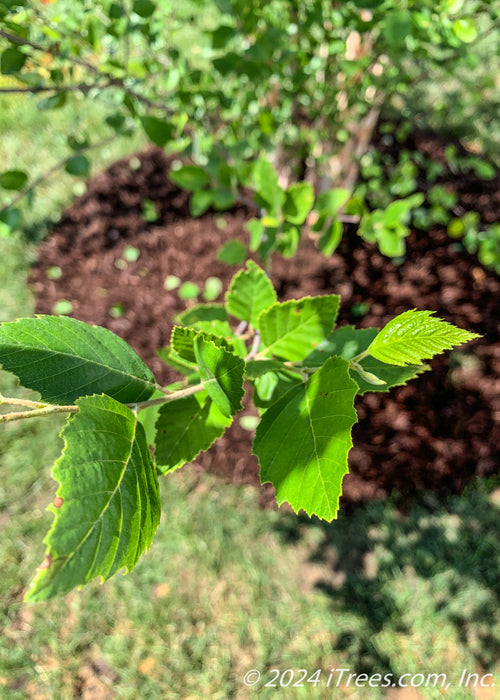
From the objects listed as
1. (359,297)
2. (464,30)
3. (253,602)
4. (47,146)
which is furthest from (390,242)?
(47,146)

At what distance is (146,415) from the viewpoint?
2.68 ft

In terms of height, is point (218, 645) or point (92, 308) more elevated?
point (92, 308)

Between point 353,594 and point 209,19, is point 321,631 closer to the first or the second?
point 353,594

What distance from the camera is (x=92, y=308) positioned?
3.04 meters

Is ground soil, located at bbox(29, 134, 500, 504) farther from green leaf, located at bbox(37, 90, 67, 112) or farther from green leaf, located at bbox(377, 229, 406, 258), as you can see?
green leaf, located at bbox(37, 90, 67, 112)

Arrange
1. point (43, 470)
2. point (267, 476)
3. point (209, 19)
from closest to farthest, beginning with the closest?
1. point (267, 476)
2. point (43, 470)
3. point (209, 19)

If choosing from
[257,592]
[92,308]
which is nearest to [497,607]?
[257,592]

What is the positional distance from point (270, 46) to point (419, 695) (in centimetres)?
259

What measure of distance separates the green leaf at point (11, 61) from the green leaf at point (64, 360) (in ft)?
3.22

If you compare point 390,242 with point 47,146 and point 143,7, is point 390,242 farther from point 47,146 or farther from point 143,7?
point 47,146

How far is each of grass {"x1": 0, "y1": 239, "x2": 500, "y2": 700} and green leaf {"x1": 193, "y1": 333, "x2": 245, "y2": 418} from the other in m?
1.98

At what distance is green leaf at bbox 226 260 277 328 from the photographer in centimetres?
110

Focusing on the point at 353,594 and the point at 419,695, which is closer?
the point at 419,695

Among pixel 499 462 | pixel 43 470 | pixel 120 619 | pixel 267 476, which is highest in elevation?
pixel 267 476
